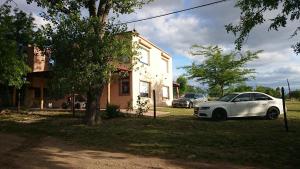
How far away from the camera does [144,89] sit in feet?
106

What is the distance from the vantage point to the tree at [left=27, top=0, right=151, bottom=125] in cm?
1512

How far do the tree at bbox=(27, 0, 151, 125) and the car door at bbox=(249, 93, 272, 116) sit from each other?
22.2 feet

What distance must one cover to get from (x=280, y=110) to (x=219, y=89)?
53.0 feet

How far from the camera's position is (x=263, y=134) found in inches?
492

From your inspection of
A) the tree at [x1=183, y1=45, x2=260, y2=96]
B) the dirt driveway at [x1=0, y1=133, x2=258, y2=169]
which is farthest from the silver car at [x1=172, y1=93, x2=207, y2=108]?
the dirt driveway at [x1=0, y1=133, x2=258, y2=169]

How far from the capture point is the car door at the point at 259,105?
18.0 m

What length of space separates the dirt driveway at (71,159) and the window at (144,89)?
19831 millimetres

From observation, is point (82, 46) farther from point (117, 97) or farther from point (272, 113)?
point (117, 97)

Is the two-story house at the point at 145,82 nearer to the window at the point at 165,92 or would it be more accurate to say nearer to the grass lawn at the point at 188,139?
the window at the point at 165,92

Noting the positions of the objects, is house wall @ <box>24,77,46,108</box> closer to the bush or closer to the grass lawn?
the bush

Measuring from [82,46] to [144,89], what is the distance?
684 inches

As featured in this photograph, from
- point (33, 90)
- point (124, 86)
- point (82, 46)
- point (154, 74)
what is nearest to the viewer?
point (82, 46)

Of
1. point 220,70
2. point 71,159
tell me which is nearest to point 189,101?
point 220,70

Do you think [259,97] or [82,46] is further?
[259,97]
